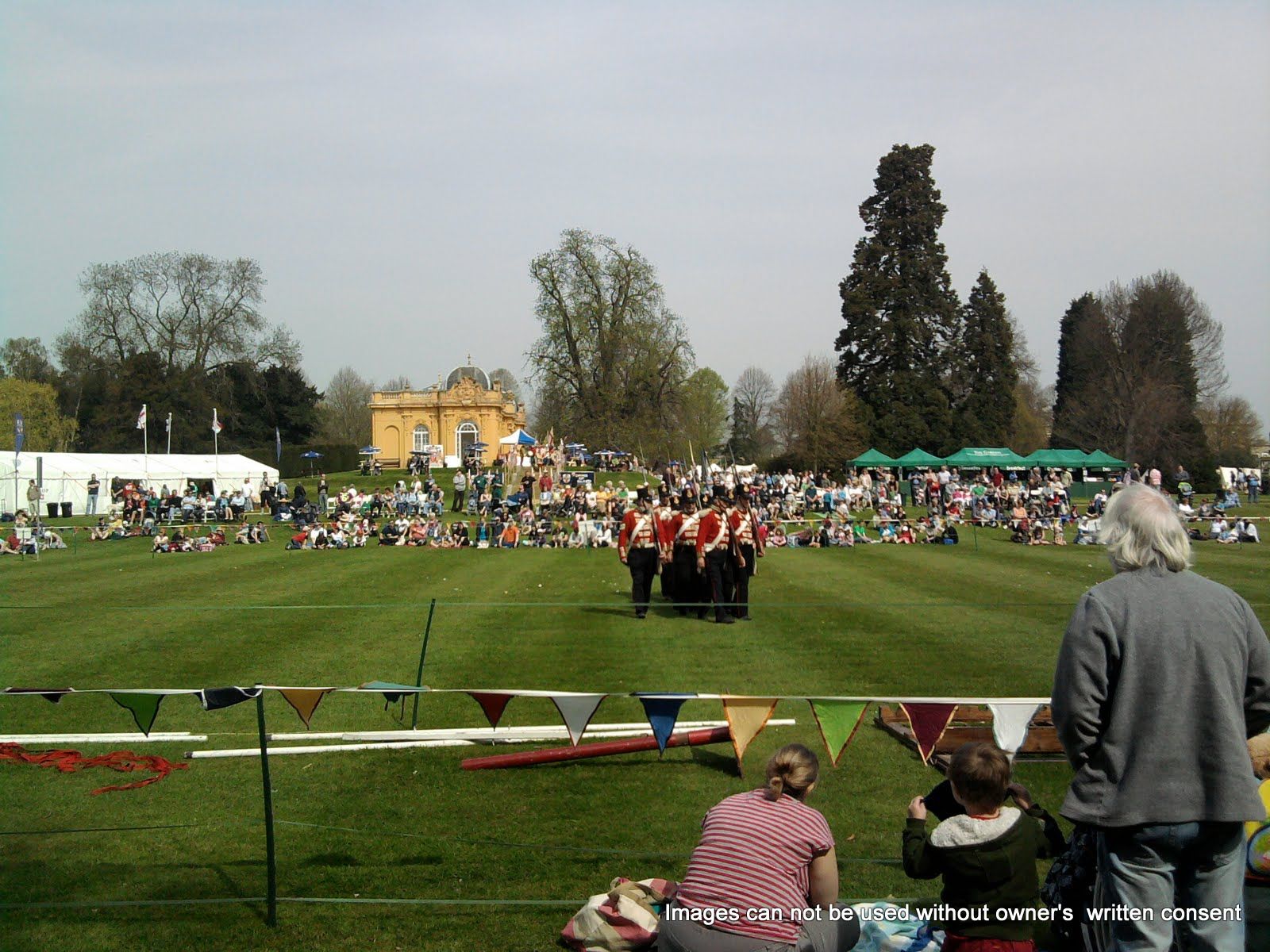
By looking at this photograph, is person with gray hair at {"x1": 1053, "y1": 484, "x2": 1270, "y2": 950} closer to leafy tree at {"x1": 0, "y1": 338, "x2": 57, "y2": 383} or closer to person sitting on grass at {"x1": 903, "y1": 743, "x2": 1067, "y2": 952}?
person sitting on grass at {"x1": 903, "y1": 743, "x2": 1067, "y2": 952}

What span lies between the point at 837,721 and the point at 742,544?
38.4ft

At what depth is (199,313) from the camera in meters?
82.6

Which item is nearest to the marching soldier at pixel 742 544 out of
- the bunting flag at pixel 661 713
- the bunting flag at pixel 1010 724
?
the bunting flag at pixel 661 713

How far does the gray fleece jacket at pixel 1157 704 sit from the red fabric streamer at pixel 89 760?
24.0 ft

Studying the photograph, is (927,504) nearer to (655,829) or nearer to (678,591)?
(678,591)

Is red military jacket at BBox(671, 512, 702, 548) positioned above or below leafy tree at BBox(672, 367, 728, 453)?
below

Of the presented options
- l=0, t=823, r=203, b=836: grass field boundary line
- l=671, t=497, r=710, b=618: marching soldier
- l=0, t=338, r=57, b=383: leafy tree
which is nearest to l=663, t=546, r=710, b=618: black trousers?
l=671, t=497, r=710, b=618: marching soldier

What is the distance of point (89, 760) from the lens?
29.4ft

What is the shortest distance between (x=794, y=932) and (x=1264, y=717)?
1906 mm

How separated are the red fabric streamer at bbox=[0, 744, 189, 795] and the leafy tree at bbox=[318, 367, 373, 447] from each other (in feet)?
361

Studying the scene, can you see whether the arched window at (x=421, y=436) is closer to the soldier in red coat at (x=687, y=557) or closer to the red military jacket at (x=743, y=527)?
the soldier in red coat at (x=687, y=557)

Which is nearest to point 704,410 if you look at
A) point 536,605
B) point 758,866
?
point 536,605

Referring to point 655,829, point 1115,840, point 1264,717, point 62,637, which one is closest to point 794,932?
point 1115,840

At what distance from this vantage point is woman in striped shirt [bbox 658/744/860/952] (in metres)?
4.29
